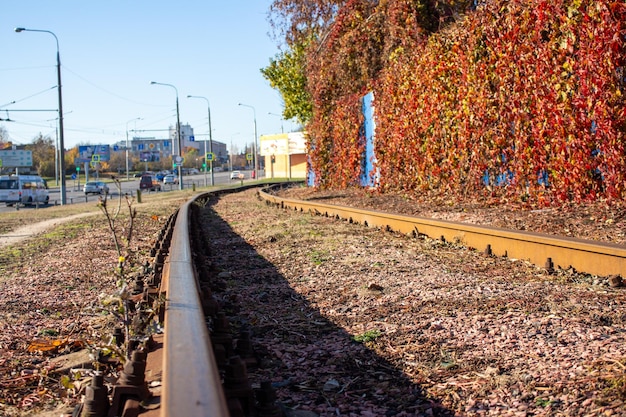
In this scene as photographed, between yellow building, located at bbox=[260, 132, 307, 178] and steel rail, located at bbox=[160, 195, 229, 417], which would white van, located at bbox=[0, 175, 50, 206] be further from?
steel rail, located at bbox=[160, 195, 229, 417]

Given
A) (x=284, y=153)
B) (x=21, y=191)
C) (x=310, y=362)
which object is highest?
(x=284, y=153)

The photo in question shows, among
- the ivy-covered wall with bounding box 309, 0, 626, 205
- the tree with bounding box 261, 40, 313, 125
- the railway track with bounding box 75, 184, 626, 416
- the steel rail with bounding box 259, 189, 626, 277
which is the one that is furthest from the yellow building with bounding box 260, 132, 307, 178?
the railway track with bounding box 75, 184, 626, 416

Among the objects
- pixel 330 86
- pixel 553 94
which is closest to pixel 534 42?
pixel 553 94

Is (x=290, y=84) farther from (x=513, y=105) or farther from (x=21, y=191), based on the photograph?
(x=513, y=105)

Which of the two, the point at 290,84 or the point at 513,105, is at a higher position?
the point at 290,84

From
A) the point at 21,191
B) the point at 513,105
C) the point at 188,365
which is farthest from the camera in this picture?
the point at 21,191

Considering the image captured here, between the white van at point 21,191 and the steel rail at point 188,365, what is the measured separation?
1807 inches

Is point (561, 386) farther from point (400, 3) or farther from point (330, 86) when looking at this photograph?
point (330, 86)

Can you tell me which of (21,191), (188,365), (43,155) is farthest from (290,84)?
(43,155)

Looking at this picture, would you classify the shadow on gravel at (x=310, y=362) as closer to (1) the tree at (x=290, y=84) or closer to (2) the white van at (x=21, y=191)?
(1) the tree at (x=290, y=84)

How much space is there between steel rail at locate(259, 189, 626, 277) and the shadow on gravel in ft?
7.26

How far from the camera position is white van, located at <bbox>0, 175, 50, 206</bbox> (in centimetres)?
4659

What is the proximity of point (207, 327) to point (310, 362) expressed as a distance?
0.86 meters

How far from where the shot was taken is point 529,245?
7.01 metres
